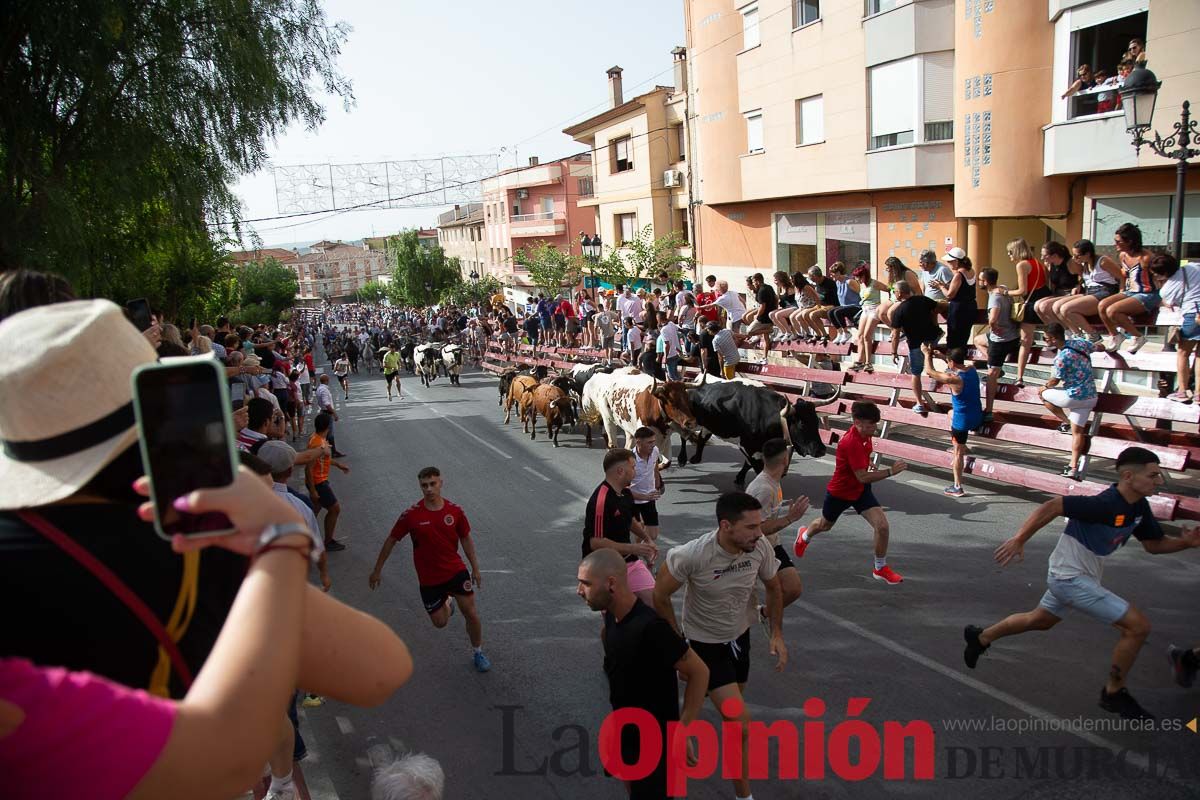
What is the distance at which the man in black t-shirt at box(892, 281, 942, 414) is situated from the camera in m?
11.4

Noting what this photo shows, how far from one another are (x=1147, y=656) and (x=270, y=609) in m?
7.09

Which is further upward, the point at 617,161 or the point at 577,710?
the point at 617,161

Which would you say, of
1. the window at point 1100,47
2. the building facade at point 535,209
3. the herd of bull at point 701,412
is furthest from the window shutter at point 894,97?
the building facade at point 535,209

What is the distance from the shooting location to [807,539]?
848 centimetres

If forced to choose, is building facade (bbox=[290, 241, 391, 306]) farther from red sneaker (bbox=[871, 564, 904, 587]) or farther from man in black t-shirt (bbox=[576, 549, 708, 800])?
man in black t-shirt (bbox=[576, 549, 708, 800])

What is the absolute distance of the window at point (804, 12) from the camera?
22686 mm

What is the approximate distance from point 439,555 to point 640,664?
2.99m

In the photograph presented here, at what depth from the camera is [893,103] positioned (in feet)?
66.4

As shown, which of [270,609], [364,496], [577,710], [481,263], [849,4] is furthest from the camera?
[481,263]

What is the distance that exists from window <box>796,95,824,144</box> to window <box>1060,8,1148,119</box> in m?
7.32

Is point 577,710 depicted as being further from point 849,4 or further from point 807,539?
point 849,4

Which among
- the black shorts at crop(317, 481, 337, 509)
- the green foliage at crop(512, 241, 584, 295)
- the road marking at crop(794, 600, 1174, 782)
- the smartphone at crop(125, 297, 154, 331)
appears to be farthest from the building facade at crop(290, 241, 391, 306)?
the road marking at crop(794, 600, 1174, 782)

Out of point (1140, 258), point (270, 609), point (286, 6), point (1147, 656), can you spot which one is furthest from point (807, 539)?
point (286, 6)

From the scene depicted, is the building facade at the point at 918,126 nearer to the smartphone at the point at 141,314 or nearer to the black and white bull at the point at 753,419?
the black and white bull at the point at 753,419
